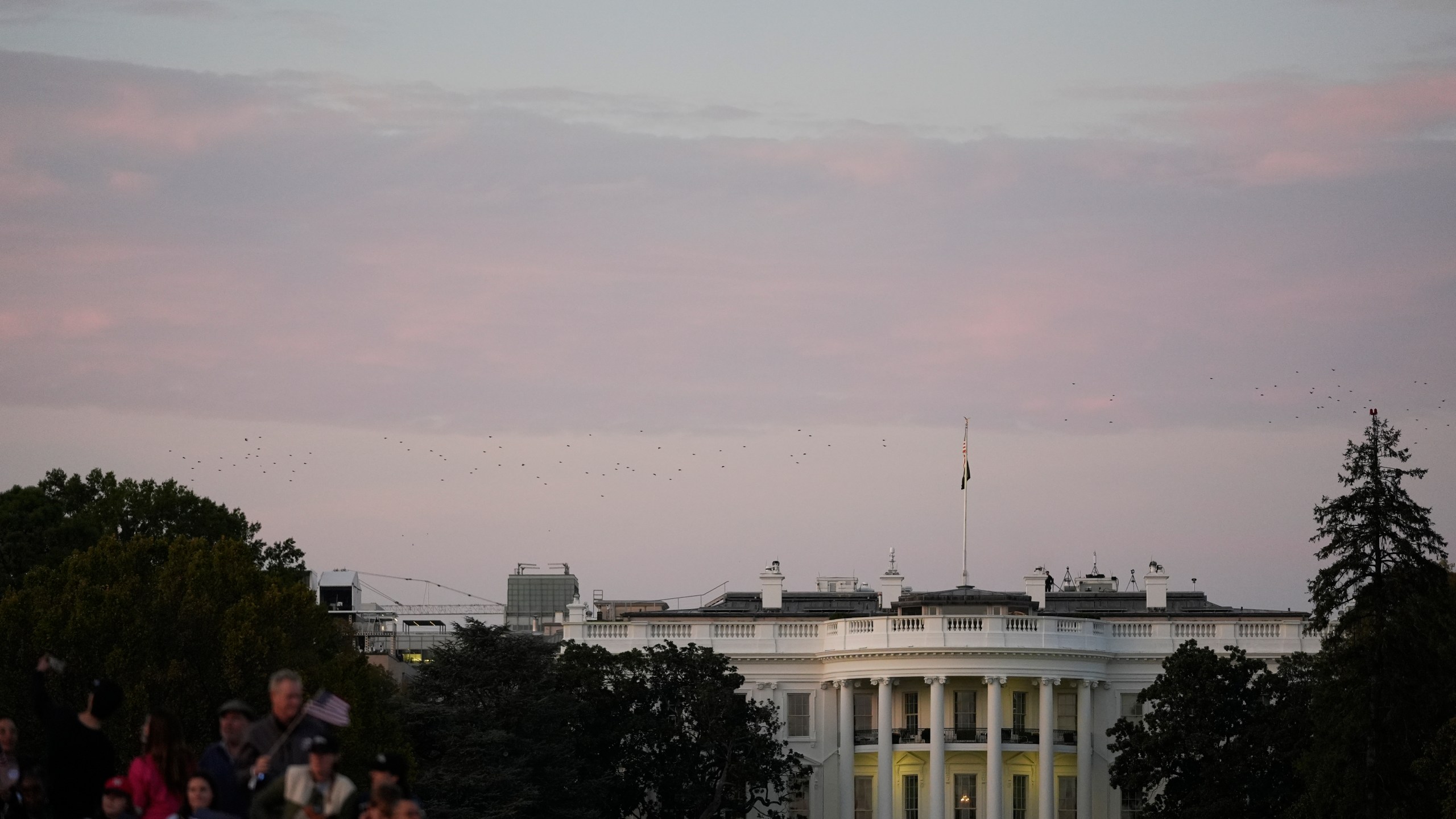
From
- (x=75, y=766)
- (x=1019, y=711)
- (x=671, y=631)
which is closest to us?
(x=75, y=766)

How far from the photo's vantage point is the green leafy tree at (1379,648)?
6769 centimetres

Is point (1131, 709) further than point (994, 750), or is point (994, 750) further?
point (1131, 709)

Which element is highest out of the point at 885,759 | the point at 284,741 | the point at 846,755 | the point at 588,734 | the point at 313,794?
the point at 588,734

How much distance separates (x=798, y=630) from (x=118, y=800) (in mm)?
75672

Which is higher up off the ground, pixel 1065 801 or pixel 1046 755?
pixel 1046 755

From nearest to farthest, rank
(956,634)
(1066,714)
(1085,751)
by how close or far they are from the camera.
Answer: (956,634), (1085,751), (1066,714)

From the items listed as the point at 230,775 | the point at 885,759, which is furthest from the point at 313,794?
the point at 885,759

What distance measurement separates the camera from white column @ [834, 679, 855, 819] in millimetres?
96812

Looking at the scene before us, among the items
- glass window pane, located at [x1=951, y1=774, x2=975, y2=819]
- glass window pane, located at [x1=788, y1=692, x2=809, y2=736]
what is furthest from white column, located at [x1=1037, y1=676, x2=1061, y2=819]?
glass window pane, located at [x1=788, y1=692, x2=809, y2=736]

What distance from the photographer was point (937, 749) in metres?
94.8

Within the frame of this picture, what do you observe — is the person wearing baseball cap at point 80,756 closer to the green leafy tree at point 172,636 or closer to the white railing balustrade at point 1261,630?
the green leafy tree at point 172,636

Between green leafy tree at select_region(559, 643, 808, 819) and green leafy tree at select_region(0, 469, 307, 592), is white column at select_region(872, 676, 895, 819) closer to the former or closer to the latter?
green leafy tree at select_region(559, 643, 808, 819)

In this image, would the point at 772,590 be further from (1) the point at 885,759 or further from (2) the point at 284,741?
(2) the point at 284,741

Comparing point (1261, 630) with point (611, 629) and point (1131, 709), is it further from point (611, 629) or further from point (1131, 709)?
point (611, 629)
